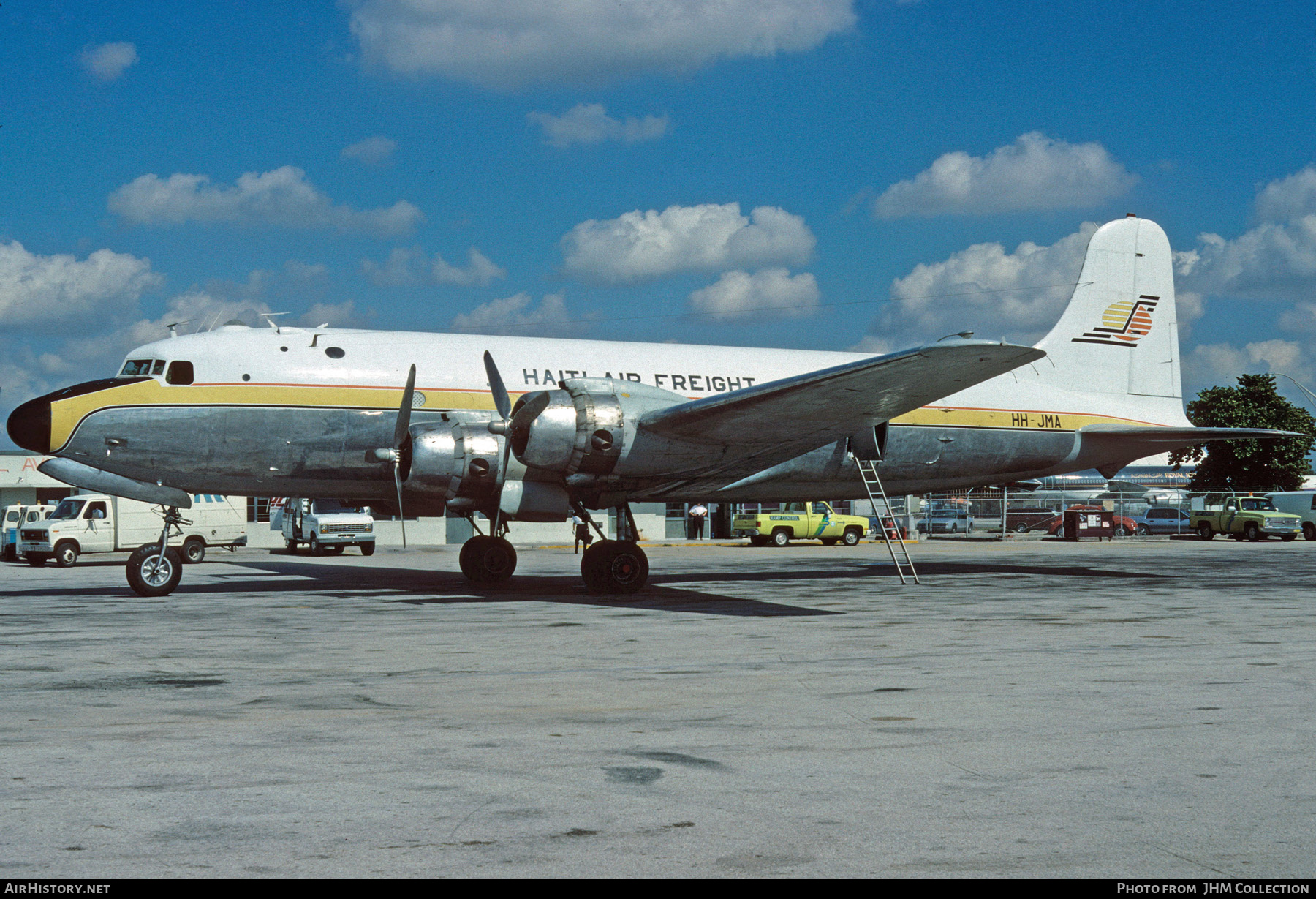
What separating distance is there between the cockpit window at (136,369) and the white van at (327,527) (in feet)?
58.6

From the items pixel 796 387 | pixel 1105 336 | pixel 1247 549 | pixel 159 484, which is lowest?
pixel 1247 549

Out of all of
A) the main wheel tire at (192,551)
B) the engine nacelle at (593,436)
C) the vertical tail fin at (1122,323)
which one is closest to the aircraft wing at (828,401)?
the engine nacelle at (593,436)

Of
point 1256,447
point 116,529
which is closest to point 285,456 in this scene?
point 116,529

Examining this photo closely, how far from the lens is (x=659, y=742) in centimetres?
703

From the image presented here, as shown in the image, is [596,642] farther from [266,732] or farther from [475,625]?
[266,732]

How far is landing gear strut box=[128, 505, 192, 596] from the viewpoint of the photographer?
1825 centimetres

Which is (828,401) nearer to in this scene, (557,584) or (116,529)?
(557,584)

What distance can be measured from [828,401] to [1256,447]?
62946mm

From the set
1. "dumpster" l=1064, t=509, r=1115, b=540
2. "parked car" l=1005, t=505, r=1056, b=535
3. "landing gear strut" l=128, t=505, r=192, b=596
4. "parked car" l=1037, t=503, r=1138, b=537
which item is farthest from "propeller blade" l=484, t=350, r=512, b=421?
"parked car" l=1005, t=505, r=1056, b=535

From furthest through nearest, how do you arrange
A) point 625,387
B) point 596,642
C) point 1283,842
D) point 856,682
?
point 625,387, point 596,642, point 856,682, point 1283,842

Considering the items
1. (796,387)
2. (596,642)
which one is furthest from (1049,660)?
(796,387)

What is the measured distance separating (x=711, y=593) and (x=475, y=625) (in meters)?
5.98

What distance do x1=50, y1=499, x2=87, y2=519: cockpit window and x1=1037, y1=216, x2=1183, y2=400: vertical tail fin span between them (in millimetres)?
27931

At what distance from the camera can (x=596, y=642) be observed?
12391 mm
